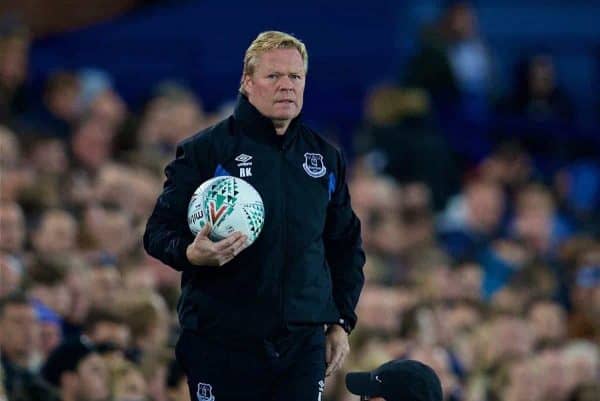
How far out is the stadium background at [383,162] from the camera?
10578mm

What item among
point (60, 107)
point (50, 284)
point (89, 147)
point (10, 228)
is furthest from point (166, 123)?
point (50, 284)

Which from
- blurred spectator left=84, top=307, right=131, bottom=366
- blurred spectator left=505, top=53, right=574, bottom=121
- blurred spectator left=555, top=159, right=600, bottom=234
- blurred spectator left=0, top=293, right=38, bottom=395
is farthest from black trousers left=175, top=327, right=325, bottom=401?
blurred spectator left=505, top=53, right=574, bottom=121

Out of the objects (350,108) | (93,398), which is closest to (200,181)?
(93,398)

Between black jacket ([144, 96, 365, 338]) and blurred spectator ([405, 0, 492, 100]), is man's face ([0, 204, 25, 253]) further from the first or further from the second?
blurred spectator ([405, 0, 492, 100])

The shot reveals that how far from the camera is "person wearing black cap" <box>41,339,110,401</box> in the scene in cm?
858

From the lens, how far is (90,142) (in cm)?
1320

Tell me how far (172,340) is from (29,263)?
96 cm

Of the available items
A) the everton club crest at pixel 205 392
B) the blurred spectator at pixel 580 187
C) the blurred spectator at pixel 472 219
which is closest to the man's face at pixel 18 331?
the everton club crest at pixel 205 392

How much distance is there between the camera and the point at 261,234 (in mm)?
6375

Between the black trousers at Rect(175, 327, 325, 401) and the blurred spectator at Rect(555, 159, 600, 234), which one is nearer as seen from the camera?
the black trousers at Rect(175, 327, 325, 401)

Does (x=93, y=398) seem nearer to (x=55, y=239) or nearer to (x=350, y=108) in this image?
(x=55, y=239)

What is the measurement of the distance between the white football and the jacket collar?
11.3 inches

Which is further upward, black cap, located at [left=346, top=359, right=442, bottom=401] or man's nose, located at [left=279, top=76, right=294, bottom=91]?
man's nose, located at [left=279, top=76, right=294, bottom=91]

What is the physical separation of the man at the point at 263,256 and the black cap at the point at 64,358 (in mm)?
2151
